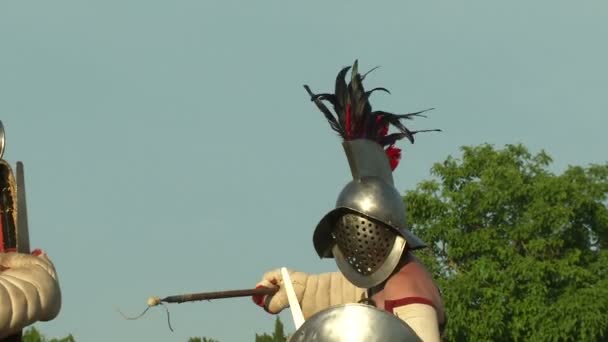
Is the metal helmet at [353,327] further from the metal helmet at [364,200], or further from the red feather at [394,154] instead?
the red feather at [394,154]

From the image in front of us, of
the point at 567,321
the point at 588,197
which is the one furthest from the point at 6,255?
the point at 588,197

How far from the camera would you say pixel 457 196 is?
109 feet

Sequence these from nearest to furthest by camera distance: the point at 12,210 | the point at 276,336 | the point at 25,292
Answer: the point at 25,292
the point at 12,210
the point at 276,336

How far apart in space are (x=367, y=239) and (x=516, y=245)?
24180 millimetres

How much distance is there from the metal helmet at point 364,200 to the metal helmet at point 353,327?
109 inches

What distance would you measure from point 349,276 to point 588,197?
24362 mm

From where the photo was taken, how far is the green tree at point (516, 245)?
31.1 metres

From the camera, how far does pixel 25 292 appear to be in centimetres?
865

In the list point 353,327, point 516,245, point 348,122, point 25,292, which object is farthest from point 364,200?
point 516,245

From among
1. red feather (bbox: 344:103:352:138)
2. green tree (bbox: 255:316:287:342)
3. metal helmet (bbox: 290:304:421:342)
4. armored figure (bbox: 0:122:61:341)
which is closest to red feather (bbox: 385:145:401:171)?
red feather (bbox: 344:103:352:138)

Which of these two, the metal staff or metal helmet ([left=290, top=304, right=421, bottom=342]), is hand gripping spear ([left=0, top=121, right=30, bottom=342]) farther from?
metal helmet ([left=290, top=304, right=421, bottom=342])

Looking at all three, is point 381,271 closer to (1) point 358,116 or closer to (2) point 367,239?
(2) point 367,239

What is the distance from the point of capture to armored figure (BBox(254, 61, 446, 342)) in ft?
29.4

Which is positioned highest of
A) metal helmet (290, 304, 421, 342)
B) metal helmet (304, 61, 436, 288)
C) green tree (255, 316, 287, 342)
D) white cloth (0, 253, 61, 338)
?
metal helmet (304, 61, 436, 288)
